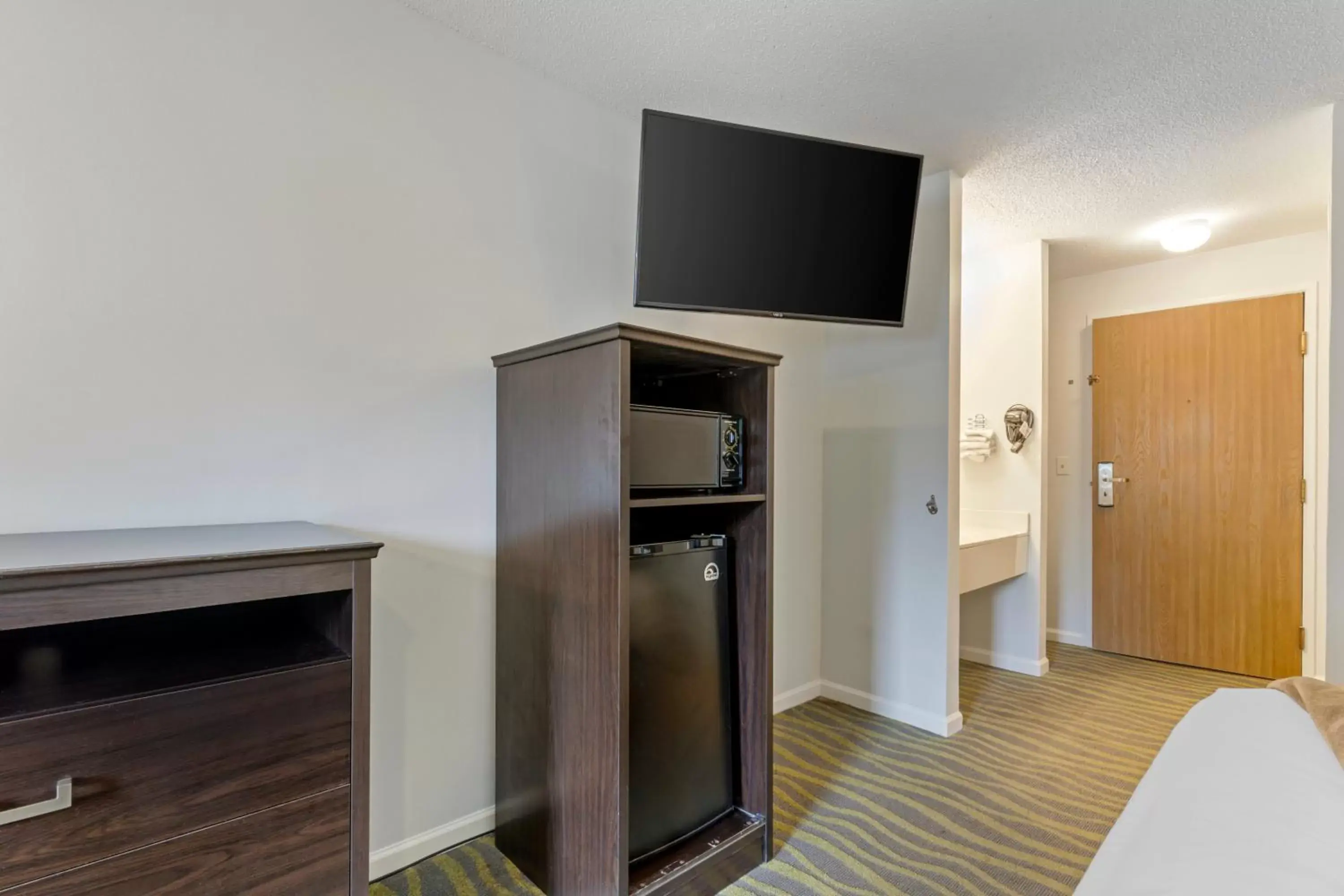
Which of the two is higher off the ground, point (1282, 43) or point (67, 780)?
point (1282, 43)

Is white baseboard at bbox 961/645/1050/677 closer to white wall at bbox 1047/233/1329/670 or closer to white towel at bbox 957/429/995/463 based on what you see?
white wall at bbox 1047/233/1329/670

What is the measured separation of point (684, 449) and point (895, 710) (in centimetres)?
183

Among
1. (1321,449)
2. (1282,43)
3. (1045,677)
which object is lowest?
(1045,677)

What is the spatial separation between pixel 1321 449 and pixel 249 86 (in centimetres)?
459

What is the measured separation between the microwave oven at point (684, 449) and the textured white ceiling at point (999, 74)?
109 centimetres

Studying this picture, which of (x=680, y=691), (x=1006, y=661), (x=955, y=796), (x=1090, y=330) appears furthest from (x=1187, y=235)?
(x=680, y=691)

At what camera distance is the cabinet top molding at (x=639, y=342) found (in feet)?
4.51

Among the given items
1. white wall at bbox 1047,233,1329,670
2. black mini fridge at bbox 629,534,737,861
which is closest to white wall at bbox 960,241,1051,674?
white wall at bbox 1047,233,1329,670

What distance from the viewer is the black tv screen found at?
1.74 metres

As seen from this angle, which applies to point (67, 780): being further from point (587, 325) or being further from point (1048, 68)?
point (1048, 68)

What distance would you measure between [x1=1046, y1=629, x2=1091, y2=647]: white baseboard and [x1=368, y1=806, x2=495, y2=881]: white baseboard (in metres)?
3.43

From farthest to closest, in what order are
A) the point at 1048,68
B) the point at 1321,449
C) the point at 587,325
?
the point at 1321,449 < the point at 587,325 < the point at 1048,68

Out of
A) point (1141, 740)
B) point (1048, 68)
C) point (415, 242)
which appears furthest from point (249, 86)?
point (1141, 740)

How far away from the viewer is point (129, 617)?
4.39ft
